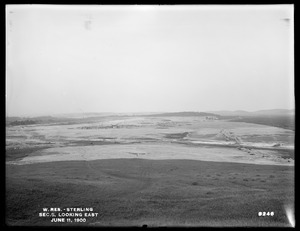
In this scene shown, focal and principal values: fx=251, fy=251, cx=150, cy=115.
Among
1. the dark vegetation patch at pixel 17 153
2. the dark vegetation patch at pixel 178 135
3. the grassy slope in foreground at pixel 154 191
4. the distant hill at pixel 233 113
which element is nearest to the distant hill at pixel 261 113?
the distant hill at pixel 233 113

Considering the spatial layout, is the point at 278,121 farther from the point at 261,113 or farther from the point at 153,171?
the point at 153,171

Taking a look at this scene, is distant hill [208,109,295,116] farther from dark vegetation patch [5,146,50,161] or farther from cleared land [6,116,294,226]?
dark vegetation patch [5,146,50,161]

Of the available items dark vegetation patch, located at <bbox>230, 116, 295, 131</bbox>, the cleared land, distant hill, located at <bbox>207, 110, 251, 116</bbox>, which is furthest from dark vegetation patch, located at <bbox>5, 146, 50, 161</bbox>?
dark vegetation patch, located at <bbox>230, 116, 295, 131</bbox>

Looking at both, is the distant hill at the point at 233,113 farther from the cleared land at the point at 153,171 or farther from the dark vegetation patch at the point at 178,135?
the dark vegetation patch at the point at 178,135

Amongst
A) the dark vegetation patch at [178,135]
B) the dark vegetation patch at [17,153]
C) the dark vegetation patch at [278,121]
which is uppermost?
the dark vegetation patch at [278,121]

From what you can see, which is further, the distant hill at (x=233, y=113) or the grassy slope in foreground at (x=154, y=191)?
the distant hill at (x=233, y=113)

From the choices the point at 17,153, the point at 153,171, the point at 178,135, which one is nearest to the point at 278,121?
the point at 178,135

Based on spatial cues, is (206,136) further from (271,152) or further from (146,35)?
(146,35)

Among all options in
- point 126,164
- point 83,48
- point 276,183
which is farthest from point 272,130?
point 83,48
